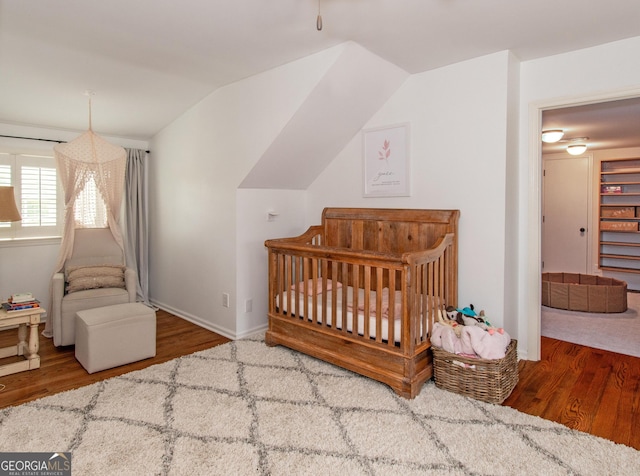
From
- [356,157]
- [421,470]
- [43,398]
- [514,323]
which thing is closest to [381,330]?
[421,470]

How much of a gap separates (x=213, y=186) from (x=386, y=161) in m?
1.60

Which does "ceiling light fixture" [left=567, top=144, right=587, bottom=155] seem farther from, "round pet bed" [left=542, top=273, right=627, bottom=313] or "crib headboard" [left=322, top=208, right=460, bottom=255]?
"crib headboard" [left=322, top=208, right=460, bottom=255]

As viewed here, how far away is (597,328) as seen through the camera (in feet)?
12.5

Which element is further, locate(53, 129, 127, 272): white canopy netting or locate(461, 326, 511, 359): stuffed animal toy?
locate(53, 129, 127, 272): white canopy netting

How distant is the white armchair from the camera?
10.9ft

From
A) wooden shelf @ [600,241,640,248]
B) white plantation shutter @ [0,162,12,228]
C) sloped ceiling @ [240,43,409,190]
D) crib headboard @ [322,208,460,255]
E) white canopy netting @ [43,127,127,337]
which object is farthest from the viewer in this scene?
wooden shelf @ [600,241,640,248]

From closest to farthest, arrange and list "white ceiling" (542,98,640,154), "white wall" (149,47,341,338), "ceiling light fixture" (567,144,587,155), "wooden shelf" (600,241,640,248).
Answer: "white wall" (149,47,341,338), "white ceiling" (542,98,640,154), "ceiling light fixture" (567,144,587,155), "wooden shelf" (600,241,640,248)

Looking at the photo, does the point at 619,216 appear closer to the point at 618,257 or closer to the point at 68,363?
the point at 618,257

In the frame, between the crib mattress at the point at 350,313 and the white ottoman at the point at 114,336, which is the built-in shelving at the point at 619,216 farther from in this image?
the white ottoman at the point at 114,336

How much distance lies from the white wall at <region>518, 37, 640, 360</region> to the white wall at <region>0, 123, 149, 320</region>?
14.3 feet

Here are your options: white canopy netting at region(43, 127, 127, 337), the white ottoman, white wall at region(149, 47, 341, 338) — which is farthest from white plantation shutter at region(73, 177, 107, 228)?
the white ottoman

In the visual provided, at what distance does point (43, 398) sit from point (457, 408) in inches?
95.9

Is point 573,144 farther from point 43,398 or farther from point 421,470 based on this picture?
point 43,398

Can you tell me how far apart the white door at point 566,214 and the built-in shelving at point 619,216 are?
22 cm
